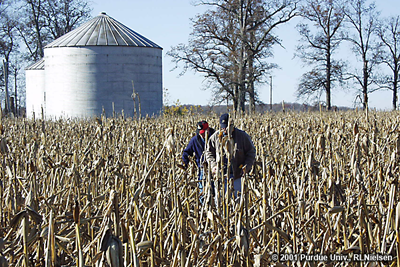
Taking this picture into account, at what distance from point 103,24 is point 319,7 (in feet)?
51.9

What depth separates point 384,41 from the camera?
38.0 metres

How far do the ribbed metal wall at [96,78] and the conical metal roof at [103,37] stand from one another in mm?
387

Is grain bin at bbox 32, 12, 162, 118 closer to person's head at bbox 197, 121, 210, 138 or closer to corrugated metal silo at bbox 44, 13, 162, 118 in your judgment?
corrugated metal silo at bbox 44, 13, 162, 118

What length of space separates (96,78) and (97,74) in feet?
0.73

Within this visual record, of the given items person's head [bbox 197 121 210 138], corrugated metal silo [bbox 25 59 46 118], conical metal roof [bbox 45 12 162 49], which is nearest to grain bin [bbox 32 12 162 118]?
conical metal roof [bbox 45 12 162 49]

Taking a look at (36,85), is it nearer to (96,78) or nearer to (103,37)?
(103,37)

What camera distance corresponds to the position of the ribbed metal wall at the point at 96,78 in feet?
83.9

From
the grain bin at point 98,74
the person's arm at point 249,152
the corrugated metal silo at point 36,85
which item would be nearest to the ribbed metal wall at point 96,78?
the grain bin at point 98,74

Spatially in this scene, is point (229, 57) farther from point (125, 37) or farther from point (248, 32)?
point (125, 37)

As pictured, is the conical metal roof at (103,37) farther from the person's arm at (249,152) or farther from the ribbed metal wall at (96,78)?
the person's arm at (249,152)

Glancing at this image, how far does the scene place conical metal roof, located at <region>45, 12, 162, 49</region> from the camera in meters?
26.0

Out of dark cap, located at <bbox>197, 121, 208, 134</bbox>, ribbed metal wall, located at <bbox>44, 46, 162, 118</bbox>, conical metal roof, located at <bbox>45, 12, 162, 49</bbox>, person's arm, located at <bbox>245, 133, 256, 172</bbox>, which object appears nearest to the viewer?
person's arm, located at <bbox>245, 133, 256, 172</bbox>

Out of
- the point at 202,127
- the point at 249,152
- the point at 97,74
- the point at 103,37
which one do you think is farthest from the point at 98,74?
the point at 249,152

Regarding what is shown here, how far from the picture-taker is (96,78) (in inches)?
1004
